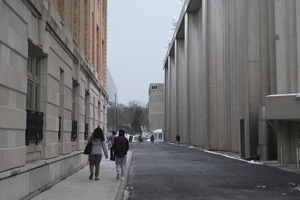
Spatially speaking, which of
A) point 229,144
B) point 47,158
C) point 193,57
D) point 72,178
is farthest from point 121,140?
point 193,57

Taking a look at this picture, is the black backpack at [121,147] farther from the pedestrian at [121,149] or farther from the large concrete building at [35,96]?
the large concrete building at [35,96]

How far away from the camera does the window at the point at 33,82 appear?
10.4 meters

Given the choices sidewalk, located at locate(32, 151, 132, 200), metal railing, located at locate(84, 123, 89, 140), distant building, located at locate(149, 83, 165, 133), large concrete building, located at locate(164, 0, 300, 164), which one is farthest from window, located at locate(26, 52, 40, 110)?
distant building, located at locate(149, 83, 165, 133)

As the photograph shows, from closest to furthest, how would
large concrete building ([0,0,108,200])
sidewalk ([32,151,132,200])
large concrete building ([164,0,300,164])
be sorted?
large concrete building ([0,0,108,200])
sidewalk ([32,151,132,200])
large concrete building ([164,0,300,164])

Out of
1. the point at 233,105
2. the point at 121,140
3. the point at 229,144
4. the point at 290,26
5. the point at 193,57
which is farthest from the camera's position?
the point at 193,57

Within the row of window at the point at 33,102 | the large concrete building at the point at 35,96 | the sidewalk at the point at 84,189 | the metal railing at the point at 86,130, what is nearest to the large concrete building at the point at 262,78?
the metal railing at the point at 86,130

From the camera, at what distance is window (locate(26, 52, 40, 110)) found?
10438mm

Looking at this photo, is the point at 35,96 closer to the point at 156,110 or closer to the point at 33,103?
the point at 33,103

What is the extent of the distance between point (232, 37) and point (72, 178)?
74.0 feet

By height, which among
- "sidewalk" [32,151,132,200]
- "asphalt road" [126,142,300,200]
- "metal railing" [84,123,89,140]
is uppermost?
"metal railing" [84,123,89,140]

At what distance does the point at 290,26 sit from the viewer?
22.5m

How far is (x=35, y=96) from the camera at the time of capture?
1102 centimetres

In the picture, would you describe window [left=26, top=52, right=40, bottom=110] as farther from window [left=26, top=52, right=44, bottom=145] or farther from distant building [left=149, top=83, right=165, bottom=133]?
distant building [left=149, top=83, right=165, bottom=133]

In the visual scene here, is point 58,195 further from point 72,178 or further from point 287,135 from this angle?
point 287,135
